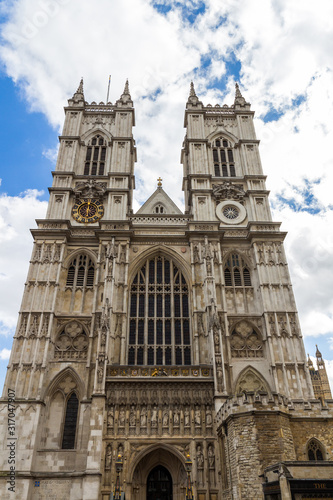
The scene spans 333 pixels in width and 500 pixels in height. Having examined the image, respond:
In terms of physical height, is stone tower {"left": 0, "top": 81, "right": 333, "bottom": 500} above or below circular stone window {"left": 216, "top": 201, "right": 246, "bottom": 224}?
below

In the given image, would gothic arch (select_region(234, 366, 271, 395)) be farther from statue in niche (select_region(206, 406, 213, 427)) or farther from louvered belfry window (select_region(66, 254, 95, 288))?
louvered belfry window (select_region(66, 254, 95, 288))

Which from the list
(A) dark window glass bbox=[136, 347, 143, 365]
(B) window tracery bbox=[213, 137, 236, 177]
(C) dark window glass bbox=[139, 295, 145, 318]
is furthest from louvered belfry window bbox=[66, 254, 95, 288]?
(B) window tracery bbox=[213, 137, 236, 177]

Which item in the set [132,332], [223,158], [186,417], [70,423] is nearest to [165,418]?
[186,417]

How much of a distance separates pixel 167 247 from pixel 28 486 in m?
15.7

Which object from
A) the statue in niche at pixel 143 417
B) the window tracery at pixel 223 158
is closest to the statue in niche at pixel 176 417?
the statue in niche at pixel 143 417

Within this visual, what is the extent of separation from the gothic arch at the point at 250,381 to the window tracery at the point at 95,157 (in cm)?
1833

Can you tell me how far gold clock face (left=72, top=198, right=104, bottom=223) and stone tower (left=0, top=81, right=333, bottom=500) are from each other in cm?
10

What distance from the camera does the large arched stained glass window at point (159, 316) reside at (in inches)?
944

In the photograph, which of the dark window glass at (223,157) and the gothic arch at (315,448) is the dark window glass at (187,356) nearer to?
the gothic arch at (315,448)

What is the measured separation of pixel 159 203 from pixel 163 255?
5.50 metres

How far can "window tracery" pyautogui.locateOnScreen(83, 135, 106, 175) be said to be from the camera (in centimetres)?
3174

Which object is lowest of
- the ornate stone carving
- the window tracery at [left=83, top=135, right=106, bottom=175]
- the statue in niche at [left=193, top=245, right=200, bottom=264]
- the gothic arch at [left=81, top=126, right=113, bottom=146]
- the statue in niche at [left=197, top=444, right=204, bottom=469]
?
the statue in niche at [left=197, top=444, right=204, bottom=469]

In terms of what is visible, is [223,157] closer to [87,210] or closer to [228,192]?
[228,192]

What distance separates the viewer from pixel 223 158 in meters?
32.9
